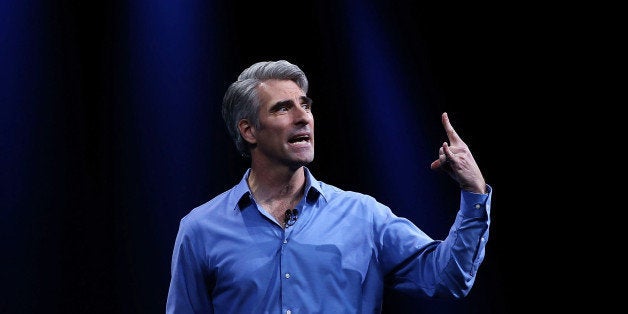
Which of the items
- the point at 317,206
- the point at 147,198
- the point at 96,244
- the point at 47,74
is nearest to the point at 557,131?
the point at 317,206

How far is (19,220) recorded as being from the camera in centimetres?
330

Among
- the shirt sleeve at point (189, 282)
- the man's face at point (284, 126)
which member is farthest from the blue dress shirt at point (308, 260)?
the man's face at point (284, 126)

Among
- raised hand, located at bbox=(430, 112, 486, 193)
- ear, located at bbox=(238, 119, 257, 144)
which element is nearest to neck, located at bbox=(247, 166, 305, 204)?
ear, located at bbox=(238, 119, 257, 144)

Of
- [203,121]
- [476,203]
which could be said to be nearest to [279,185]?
[476,203]

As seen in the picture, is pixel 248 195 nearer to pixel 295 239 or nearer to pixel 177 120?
pixel 295 239

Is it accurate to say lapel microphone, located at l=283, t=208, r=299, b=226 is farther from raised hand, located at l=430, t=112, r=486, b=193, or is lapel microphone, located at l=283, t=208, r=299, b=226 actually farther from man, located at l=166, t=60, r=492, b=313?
raised hand, located at l=430, t=112, r=486, b=193

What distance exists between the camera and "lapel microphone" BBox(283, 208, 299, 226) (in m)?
2.07

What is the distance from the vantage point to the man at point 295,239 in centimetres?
184

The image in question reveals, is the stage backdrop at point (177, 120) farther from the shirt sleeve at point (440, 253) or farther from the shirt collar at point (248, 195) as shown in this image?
the shirt sleeve at point (440, 253)

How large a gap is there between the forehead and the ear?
0.33 ft

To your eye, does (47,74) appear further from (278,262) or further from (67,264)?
(278,262)

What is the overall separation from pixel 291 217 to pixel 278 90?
0.41 meters

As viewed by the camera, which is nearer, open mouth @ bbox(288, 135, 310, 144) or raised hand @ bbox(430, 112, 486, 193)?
raised hand @ bbox(430, 112, 486, 193)

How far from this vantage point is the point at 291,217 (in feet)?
6.82
